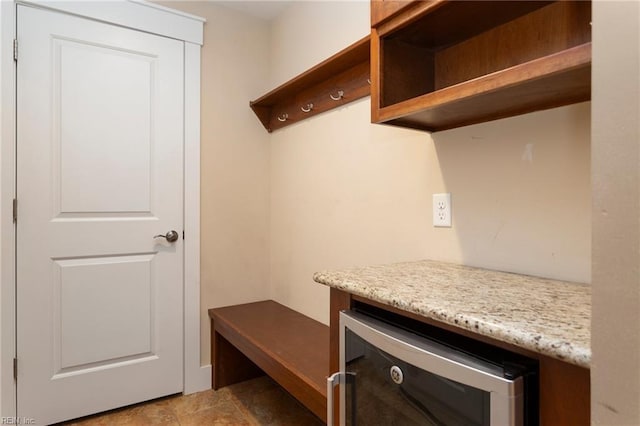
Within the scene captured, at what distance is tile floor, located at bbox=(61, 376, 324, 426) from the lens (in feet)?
6.42

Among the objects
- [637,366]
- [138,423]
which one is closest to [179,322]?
[138,423]

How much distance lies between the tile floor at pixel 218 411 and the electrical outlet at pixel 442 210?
1.25 m

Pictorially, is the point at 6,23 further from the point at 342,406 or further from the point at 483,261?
the point at 483,261

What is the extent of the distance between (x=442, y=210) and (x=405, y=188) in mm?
210

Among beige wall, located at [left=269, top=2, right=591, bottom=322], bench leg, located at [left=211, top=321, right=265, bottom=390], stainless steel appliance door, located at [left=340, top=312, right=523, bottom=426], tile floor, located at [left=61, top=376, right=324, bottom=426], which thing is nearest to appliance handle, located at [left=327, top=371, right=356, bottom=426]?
stainless steel appliance door, located at [left=340, top=312, right=523, bottom=426]

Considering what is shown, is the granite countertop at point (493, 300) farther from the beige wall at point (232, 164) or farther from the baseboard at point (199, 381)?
the baseboard at point (199, 381)

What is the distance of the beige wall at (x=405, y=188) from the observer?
3.53 ft

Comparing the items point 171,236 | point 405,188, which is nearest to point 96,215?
point 171,236

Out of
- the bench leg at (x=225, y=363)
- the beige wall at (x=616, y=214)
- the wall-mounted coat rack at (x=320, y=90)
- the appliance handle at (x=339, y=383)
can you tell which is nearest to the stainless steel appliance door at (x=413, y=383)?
the appliance handle at (x=339, y=383)

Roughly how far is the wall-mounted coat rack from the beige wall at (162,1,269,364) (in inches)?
5.6

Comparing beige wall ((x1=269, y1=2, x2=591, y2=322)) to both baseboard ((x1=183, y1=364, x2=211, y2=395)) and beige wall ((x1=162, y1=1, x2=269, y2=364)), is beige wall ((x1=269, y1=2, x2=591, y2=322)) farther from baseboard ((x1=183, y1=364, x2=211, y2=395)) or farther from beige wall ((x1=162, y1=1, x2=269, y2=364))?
baseboard ((x1=183, y1=364, x2=211, y2=395))

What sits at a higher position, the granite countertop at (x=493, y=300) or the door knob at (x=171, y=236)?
the door knob at (x=171, y=236)

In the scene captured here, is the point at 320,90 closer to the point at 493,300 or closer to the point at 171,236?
the point at 171,236

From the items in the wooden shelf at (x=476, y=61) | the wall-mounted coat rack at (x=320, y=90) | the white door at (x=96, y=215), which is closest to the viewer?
the wooden shelf at (x=476, y=61)
